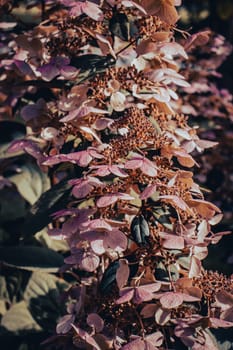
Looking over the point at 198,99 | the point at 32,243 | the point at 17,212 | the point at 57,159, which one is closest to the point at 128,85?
the point at 57,159

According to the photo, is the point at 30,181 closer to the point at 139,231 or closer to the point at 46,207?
the point at 46,207

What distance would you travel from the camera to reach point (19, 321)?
1.66 metres

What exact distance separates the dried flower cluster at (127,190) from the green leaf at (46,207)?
0.10 meters

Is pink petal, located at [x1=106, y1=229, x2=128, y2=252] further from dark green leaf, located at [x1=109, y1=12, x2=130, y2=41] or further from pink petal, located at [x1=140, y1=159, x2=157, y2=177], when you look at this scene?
dark green leaf, located at [x1=109, y1=12, x2=130, y2=41]

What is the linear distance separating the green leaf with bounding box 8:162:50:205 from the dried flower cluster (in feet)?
1.39

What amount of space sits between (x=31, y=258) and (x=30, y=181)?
12.5 inches

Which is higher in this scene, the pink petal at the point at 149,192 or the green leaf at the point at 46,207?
the pink petal at the point at 149,192

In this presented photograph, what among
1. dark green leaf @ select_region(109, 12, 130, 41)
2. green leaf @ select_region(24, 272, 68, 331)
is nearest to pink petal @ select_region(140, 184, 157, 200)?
dark green leaf @ select_region(109, 12, 130, 41)

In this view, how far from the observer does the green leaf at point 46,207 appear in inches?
56.8

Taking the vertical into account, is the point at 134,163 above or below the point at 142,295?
above

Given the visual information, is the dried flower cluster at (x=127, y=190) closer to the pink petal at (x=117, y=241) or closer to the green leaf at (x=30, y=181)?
the pink petal at (x=117, y=241)

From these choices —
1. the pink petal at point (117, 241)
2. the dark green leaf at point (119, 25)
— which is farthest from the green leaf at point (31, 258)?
the dark green leaf at point (119, 25)

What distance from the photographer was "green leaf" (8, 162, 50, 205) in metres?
1.79

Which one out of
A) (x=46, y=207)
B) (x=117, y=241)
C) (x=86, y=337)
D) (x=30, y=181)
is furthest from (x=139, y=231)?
(x=30, y=181)
